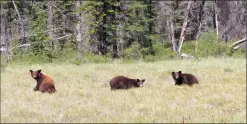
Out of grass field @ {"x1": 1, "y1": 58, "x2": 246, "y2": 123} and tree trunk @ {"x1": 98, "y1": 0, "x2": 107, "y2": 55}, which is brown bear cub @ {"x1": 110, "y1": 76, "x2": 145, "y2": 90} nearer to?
grass field @ {"x1": 1, "y1": 58, "x2": 246, "y2": 123}

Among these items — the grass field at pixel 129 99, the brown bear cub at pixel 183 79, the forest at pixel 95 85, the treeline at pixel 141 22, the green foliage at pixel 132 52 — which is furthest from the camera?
the green foliage at pixel 132 52

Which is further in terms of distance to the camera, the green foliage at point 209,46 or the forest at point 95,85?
the green foliage at point 209,46

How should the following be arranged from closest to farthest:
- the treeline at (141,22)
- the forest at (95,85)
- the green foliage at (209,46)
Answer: the forest at (95,85), the green foliage at (209,46), the treeline at (141,22)

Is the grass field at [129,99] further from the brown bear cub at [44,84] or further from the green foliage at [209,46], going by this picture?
the green foliage at [209,46]

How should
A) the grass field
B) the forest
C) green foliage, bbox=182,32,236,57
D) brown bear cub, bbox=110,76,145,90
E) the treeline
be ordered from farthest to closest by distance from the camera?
1. the treeline
2. green foliage, bbox=182,32,236,57
3. brown bear cub, bbox=110,76,145,90
4. the grass field
5. the forest

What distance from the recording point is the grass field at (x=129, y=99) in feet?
26.0

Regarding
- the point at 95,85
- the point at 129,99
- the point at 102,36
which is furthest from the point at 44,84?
the point at 102,36

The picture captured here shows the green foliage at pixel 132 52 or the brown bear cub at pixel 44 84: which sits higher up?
the brown bear cub at pixel 44 84

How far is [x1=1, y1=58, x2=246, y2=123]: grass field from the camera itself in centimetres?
793

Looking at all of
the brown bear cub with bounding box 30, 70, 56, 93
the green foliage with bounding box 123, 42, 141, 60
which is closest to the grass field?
the brown bear cub with bounding box 30, 70, 56, 93

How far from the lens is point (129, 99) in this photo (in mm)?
10016

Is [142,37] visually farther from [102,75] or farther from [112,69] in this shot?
[102,75]

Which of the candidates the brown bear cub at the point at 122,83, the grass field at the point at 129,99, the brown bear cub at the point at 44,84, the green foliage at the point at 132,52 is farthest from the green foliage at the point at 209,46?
the brown bear cub at the point at 44,84

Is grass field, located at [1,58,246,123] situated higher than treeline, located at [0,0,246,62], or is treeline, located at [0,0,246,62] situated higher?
treeline, located at [0,0,246,62]
